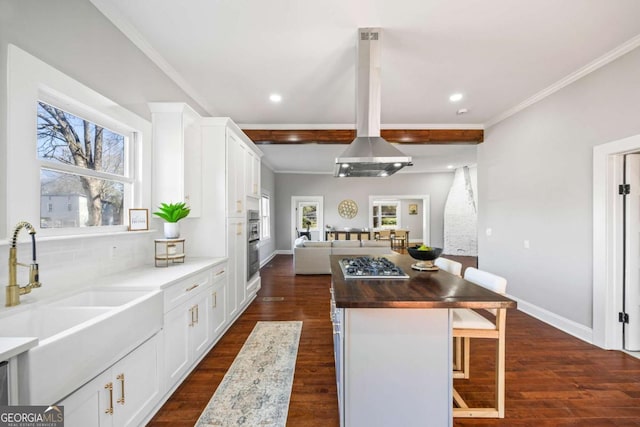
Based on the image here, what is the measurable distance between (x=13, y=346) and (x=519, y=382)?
3.14 metres

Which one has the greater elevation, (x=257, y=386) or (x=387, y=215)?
(x=387, y=215)

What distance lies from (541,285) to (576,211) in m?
1.05

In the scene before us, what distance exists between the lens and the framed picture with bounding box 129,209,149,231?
2.25 metres

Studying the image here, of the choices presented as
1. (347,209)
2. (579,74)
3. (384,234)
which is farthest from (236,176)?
(384,234)

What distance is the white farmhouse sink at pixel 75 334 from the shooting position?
0.96 meters

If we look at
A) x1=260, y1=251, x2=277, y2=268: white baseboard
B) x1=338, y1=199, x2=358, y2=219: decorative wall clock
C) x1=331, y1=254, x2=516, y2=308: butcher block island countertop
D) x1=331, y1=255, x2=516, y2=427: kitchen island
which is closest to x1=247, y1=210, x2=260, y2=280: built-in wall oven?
x1=331, y1=254, x2=516, y2=308: butcher block island countertop

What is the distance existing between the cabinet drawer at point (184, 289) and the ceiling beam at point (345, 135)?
2.74 meters

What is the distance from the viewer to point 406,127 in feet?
14.6

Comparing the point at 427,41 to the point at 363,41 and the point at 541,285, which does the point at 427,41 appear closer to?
the point at 363,41

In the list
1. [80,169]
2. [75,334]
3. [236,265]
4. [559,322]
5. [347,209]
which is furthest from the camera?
[347,209]

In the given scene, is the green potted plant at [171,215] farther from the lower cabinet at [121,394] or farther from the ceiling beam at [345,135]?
the ceiling beam at [345,135]

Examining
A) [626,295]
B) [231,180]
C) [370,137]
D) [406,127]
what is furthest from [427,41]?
[626,295]

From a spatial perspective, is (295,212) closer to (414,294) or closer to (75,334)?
(414,294)

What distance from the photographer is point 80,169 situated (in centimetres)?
181
